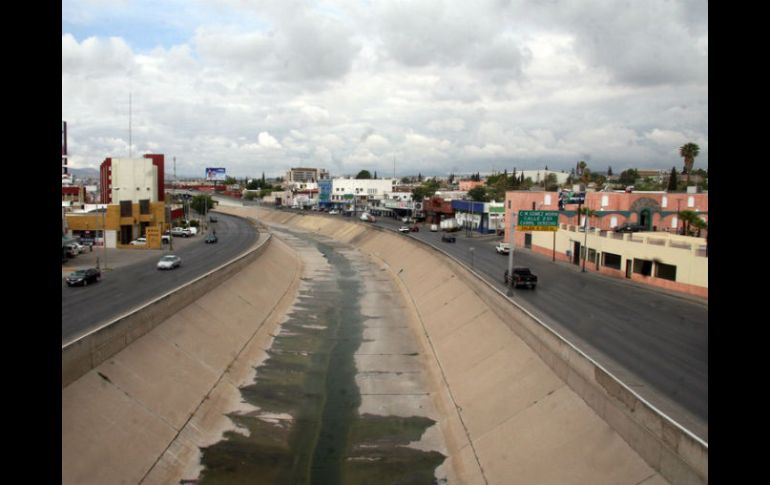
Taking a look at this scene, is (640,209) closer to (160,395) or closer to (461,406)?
(461,406)

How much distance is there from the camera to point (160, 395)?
28.6 metres

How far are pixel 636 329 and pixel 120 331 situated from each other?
26.9 metres

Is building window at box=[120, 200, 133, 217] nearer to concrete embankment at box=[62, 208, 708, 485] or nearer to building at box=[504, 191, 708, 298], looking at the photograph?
concrete embankment at box=[62, 208, 708, 485]

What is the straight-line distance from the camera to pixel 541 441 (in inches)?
942

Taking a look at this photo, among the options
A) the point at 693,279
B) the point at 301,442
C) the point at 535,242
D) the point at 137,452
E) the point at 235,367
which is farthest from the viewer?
the point at 535,242

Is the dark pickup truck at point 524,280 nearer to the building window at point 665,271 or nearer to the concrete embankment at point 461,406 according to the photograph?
the concrete embankment at point 461,406

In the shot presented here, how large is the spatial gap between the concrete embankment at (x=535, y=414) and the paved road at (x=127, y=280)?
19.5 meters

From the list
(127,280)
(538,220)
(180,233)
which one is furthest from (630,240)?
(180,233)

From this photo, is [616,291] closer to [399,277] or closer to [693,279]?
[693,279]

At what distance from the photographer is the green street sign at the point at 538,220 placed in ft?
172

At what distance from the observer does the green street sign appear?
52.3 meters

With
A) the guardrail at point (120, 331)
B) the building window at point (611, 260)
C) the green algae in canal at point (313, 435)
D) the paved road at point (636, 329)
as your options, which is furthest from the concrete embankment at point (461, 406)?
the building window at point (611, 260)
